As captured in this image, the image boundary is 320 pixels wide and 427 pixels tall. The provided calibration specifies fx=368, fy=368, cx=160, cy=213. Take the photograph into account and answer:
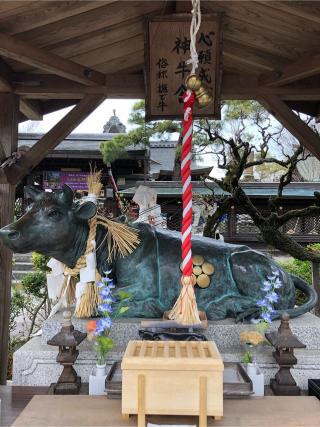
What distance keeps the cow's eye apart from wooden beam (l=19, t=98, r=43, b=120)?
2.13 meters

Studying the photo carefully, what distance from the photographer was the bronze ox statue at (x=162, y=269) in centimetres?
279

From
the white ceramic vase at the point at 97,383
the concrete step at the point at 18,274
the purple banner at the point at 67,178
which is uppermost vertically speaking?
the purple banner at the point at 67,178

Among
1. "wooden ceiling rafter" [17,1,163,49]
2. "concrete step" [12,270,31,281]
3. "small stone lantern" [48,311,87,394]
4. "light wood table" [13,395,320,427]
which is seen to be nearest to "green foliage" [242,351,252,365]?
"light wood table" [13,395,320,427]

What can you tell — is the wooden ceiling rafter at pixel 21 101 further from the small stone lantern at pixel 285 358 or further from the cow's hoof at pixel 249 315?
the small stone lantern at pixel 285 358

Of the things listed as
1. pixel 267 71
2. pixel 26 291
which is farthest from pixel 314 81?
pixel 26 291

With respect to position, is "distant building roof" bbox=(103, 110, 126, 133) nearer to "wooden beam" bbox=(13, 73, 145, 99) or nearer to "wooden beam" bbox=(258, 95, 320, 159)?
"wooden beam" bbox=(13, 73, 145, 99)

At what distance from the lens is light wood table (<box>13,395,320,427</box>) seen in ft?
5.55

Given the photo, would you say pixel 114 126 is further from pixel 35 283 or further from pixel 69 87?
pixel 69 87

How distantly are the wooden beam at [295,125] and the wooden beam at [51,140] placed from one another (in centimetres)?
186

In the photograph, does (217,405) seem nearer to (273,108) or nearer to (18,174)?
(18,174)

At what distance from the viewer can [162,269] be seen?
2941 millimetres

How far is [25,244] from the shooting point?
2607mm

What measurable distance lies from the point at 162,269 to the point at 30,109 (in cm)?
285

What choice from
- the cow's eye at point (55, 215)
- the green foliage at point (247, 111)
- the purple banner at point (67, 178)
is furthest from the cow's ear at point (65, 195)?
the purple banner at point (67, 178)
